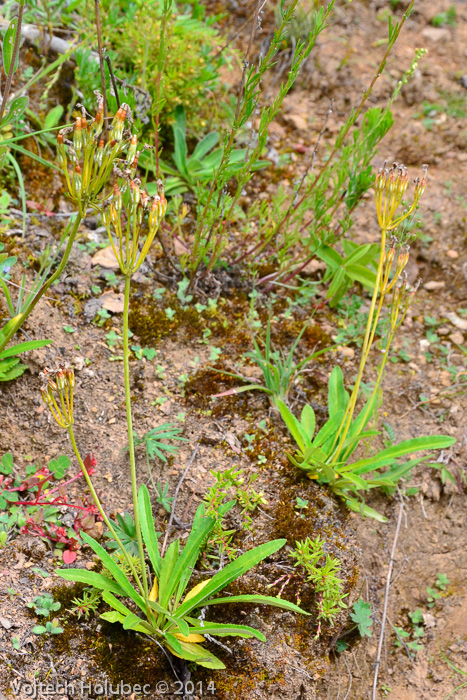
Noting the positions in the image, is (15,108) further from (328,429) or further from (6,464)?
(328,429)

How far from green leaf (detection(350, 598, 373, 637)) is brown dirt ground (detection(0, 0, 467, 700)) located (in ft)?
0.28

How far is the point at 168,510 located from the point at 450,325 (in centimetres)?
204

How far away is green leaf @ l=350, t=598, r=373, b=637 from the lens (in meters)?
2.33

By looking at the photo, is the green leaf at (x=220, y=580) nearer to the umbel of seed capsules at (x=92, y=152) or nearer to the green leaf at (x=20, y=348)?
the green leaf at (x=20, y=348)

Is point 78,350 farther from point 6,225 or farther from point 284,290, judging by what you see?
point 284,290

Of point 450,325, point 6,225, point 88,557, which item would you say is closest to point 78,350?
point 6,225

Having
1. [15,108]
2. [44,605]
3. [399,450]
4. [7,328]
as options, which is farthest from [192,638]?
[15,108]

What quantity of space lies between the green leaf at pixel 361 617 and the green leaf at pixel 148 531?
872 millimetres

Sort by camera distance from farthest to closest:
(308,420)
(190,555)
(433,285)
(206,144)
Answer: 1. (433,285)
2. (206,144)
3. (308,420)
4. (190,555)

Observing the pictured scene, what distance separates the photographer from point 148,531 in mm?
2012

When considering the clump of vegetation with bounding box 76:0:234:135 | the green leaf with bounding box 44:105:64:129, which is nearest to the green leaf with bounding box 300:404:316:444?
the clump of vegetation with bounding box 76:0:234:135

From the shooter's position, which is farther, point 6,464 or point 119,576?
point 6,464

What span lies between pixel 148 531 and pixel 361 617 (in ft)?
3.25

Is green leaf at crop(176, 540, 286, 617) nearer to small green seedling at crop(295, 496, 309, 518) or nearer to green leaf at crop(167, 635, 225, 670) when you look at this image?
green leaf at crop(167, 635, 225, 670)
